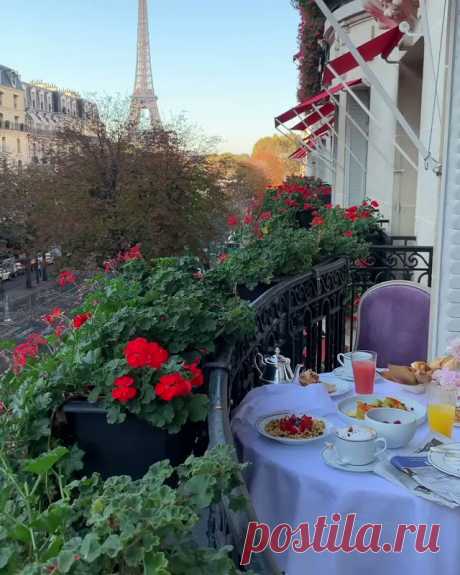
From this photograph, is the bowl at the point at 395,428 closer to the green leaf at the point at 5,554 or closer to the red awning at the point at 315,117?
the green leaf at the point at 5,554

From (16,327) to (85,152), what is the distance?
9227 millimetres

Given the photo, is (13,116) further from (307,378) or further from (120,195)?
(307,378)

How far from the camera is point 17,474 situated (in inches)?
55.5

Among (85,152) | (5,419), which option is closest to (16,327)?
(85,152)

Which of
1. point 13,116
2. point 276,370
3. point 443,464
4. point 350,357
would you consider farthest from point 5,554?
point 13,116

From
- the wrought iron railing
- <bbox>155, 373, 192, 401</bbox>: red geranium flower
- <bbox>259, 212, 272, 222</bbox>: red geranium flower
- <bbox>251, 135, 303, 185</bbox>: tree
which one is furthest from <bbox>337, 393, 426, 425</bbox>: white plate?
<bbox>251, 135, 303, 185</bbox>: tree

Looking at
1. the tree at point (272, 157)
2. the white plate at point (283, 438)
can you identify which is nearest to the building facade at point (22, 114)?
the tree at point (272, 157)

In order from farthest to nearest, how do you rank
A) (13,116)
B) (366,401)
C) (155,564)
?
(13,116) → (366,401) → (155,564)

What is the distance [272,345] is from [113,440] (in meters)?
1.34

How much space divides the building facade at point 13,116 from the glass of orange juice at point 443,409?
6473cm

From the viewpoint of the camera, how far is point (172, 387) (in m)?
1.58

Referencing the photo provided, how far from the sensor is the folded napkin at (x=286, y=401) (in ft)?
7.29

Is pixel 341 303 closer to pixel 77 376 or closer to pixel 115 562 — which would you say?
pixel 77 376

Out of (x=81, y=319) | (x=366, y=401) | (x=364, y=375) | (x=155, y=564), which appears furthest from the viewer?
(x=364, y=375)
